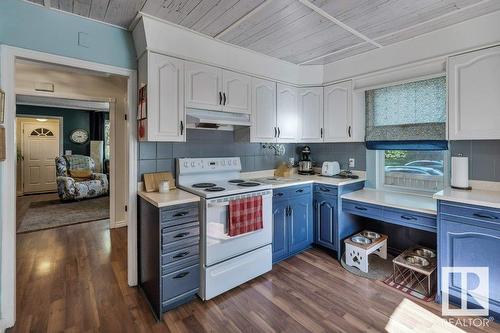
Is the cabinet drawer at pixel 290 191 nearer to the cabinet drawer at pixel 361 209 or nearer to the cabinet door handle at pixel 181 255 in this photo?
the cabinet drawer at pixel 361 209

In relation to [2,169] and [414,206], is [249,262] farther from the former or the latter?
[2,169]

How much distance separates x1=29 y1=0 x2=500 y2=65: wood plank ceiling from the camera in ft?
6.15

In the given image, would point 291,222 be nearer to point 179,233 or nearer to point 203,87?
point 179,233

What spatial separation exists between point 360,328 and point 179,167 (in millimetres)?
2036

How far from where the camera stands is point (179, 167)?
2.53 meters

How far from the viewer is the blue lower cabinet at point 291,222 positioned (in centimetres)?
272

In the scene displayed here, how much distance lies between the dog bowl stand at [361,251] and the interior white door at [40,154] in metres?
7.71

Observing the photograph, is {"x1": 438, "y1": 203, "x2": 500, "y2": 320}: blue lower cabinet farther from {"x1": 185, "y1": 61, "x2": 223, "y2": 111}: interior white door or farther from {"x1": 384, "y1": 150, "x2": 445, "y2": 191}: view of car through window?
{"x1": 185, "y1": 61, "x2": 223, "y2": 111}: interior white door

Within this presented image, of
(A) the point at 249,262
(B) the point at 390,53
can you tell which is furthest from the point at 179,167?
(B) the point at 390,53

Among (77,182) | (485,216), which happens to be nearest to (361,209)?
(485,216)

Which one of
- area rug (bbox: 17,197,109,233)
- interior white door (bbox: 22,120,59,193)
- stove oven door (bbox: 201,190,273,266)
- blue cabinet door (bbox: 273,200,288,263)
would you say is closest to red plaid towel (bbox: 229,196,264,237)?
stove oven door (bbox: 201,190,273,266)

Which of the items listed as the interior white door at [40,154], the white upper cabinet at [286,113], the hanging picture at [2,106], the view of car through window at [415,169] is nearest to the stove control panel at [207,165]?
the white upper cabinet at [286,113]

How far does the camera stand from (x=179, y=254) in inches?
78.9

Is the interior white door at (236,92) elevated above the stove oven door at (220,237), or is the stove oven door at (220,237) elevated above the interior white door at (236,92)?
the interior white door at (236,92)
